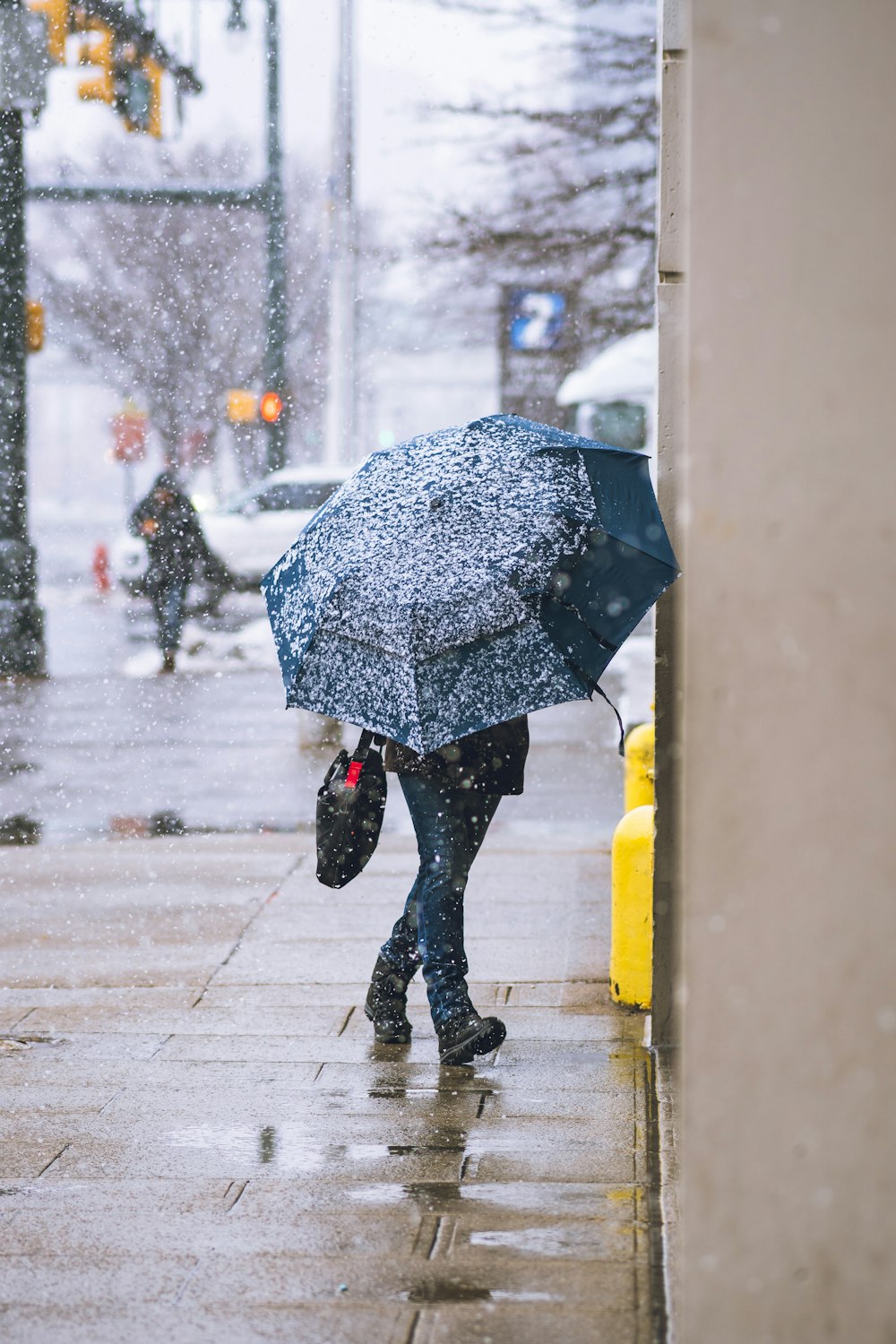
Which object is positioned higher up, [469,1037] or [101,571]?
[101,571]

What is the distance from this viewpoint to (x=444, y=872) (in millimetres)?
4859

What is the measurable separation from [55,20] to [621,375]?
6035 millimetres

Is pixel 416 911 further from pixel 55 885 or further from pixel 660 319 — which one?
pixel 55 885

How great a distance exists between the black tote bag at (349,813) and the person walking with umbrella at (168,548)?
44.1ft

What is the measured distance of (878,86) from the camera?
2439mm

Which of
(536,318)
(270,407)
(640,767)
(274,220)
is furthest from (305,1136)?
(270,407)

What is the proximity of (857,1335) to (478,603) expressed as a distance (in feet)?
7.77

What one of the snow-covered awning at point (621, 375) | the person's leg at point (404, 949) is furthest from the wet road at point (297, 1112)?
the snow-covered awning at point (621, 375)

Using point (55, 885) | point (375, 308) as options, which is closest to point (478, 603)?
point (55, 885)

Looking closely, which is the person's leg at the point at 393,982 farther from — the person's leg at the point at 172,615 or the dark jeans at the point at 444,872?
the person's leg at the point at 172,615

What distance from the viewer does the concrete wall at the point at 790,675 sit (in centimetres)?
245

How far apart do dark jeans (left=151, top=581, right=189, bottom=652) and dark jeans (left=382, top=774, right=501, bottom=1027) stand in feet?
45.8

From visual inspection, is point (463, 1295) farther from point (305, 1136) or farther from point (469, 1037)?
point (469, 1037)

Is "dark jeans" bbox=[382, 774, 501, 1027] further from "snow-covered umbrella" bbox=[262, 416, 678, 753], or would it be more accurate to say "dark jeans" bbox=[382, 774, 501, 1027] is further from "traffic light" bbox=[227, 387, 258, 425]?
"traffic light" bbox=[227, 387, 258, 425]
